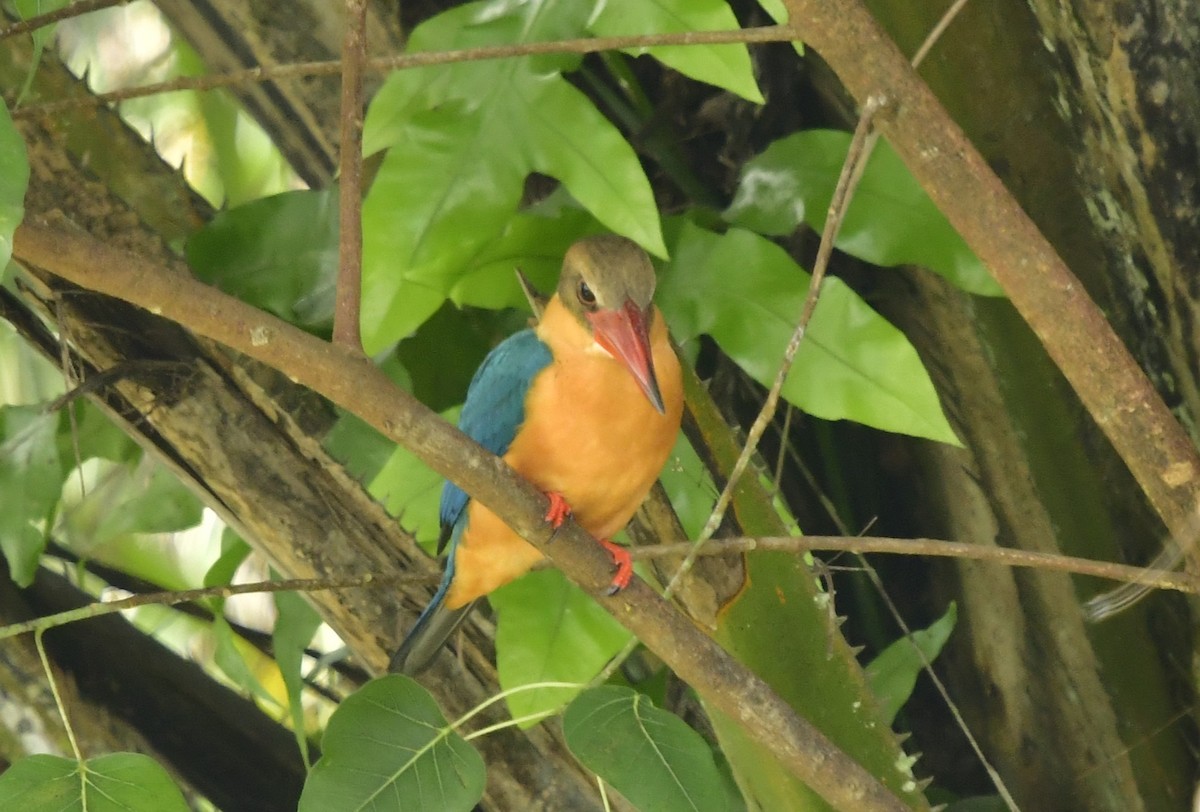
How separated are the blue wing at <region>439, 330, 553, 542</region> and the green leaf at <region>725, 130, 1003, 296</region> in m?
0.26

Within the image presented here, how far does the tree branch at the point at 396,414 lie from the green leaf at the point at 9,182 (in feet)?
0.31

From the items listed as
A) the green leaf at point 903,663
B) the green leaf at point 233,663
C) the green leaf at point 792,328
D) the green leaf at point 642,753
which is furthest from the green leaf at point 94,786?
the green leaf at point 903,663

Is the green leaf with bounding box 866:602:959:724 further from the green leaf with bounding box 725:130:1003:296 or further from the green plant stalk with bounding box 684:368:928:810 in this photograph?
the green leaf with bounding box 725:130:1003:296

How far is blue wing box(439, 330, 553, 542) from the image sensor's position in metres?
1.16

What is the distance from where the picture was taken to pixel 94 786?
803mm

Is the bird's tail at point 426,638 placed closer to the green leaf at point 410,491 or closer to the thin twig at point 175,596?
the green leaf at point 410,491

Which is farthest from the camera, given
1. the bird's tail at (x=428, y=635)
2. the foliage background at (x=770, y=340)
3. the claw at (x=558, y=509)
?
the bird's tail at (x=428, y=635)

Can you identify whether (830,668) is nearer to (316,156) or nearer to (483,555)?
(483,555)

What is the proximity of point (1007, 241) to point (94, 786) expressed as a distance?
66 cm

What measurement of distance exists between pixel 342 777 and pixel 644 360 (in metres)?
0.41

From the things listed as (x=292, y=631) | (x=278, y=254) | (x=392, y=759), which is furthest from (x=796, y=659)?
(x=278, y=254)

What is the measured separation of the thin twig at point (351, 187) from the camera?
2.55 ft

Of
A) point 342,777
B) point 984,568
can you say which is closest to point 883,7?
point 984,568

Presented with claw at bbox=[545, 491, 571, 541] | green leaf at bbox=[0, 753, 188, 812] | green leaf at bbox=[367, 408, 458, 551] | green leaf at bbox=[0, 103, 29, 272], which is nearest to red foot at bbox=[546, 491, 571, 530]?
claw at bbox=[545, 491, 571, 541]
